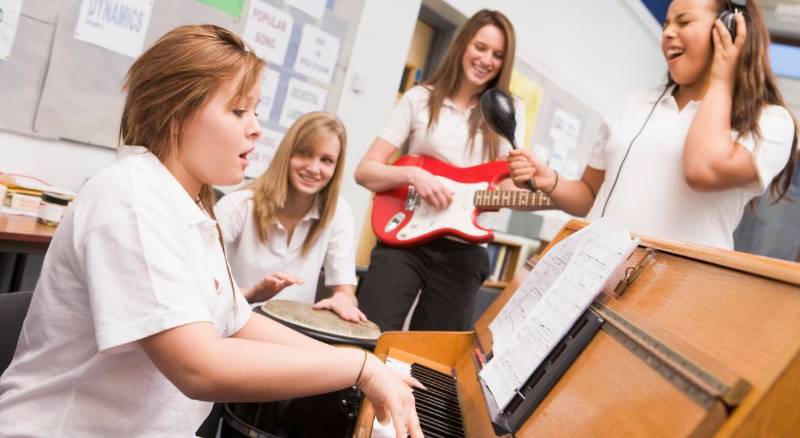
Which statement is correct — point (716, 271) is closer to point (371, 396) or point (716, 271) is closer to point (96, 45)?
point (371, 396)

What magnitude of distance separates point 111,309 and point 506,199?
1.68 metres

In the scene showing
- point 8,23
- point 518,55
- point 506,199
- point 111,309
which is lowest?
point 111,309

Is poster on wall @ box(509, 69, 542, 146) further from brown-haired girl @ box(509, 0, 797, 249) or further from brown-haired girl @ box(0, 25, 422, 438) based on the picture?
brown-haired girl @ box(0, 25, 422, 438)

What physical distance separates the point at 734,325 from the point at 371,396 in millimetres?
Result: 521

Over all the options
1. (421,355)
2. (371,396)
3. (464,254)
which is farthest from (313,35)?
(371,396)

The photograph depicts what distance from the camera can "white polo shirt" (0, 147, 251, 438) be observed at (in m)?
0.91

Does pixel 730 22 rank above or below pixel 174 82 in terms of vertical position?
above

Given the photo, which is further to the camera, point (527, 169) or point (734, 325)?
point (527, 169)

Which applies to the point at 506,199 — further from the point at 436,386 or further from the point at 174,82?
the point at 174,82

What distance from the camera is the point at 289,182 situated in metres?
2.38

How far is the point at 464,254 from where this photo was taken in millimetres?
2355

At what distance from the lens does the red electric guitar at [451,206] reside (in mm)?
2350

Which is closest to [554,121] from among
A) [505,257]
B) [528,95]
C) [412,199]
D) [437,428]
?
[528,95]

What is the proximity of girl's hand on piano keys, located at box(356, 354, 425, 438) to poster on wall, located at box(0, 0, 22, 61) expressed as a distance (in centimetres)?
203
